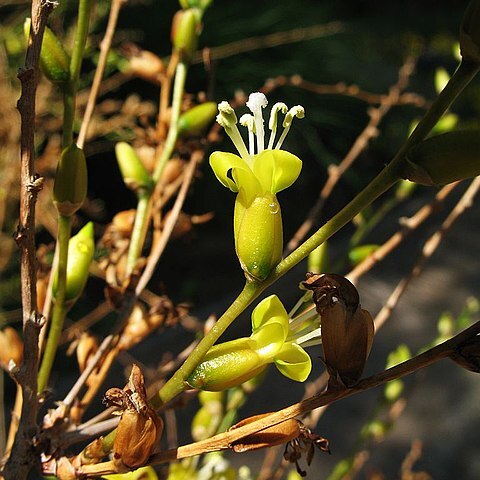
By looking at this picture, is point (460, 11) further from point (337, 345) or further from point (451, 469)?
point (337, 345)

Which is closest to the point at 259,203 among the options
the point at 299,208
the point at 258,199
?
the point at 258,199

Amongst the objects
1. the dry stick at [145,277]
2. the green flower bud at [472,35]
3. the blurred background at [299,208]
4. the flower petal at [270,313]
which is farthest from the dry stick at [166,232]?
the blurred background at [299,208]

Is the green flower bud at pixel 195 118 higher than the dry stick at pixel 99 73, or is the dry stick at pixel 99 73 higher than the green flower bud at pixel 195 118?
the dry stick at pixel 99 73

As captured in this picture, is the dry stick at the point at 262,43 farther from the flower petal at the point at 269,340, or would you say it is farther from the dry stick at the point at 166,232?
the flower petal at the point at 269,340

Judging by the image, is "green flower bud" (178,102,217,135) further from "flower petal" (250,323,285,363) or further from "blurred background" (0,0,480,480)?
"blurred background" (0,0,480,480)

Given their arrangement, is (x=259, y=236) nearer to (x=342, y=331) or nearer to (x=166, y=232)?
(x=342, y=331)
